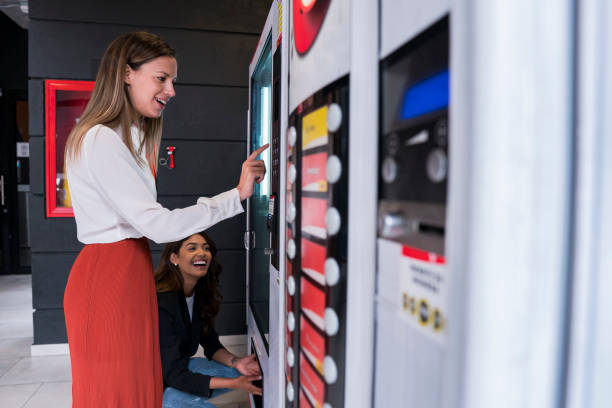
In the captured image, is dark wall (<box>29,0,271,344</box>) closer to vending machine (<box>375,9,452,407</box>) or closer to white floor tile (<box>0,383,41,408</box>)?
white floor tile (<box>0,383,41,408</box>)

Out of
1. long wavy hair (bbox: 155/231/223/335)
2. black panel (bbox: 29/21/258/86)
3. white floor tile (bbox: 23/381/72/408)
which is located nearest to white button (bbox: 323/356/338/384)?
long wavy hair (bbox: 155/231/223/335)

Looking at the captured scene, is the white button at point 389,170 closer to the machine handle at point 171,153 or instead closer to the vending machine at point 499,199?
the vending machine at point 499,199

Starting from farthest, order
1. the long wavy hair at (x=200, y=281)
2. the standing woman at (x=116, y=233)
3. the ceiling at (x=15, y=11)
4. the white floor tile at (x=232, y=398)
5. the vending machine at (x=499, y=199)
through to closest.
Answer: the ceiling at (x=15, y=11) → the white floor tile at (x=232, y=398) → the long wavy hair at (x=200, y=281) → the standing woman at (x=116, y=233) → the vending machine at (x=499, y=199)

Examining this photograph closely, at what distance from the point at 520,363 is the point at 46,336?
3.31m

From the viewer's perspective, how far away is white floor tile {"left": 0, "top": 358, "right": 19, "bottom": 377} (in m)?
2.67

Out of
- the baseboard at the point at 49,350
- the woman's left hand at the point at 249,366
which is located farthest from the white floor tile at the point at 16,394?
the woman's left hand at the point at 249,366

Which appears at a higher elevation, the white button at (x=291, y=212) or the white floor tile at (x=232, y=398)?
the white button at (x=291, y=212)

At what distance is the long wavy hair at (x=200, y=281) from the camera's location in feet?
6.06

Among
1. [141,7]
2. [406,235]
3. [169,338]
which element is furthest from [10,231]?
[406,235]

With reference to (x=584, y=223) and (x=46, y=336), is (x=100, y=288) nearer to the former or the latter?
(x=584, y=223)

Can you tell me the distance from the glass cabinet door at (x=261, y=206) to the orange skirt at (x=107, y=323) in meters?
0.41

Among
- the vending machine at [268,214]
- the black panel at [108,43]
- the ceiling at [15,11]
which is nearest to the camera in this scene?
the vending machine at [268,214]

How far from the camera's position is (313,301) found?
0.64 metres

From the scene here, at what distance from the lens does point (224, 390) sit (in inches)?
67.8
